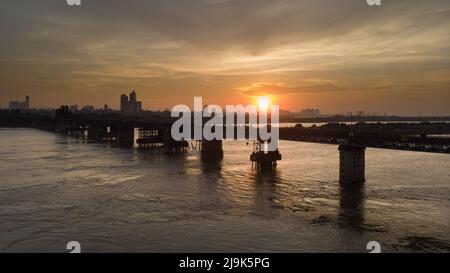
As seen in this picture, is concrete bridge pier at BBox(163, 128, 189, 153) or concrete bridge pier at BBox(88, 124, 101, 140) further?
concrete bridge pier at BBox(88, 124, 101, 140)

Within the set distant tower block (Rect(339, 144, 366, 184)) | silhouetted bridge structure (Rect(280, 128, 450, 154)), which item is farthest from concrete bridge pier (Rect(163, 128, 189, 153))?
distant tower block (Rect(339, 144, 366, 184))

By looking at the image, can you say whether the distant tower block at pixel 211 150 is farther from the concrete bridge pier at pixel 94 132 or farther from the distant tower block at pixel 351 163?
the concrete bridge pier at pixel 94 132

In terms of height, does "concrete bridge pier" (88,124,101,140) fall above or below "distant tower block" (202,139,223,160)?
above

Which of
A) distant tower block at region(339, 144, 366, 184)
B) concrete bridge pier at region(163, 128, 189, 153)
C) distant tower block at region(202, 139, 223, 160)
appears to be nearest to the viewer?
distant tower block at region(339, 144, 366, 184)

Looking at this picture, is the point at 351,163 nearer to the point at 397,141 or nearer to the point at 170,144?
the point at 397,141

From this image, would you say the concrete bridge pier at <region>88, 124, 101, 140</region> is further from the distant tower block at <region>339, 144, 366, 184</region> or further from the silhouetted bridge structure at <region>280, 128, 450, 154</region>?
the distant tower block at <region>339, 144, 366, 184</region>

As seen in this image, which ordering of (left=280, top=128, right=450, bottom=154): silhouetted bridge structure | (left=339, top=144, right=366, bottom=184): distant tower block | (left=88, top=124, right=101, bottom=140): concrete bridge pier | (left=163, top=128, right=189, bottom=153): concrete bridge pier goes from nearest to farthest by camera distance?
(left=280, top=128, right=450, bottom=154): silhouetted bridge structure
(left=339, top=144, right=366, bottom=184): distant tower block
(left=163, top=128, right=189, bottom=153): concrete bridge pier
(left=88, top=124, right=101, bottom=140): concrete bridge pier

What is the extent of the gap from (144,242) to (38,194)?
87.9 feet

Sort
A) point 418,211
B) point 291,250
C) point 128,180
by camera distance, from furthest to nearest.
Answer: point 128,180 < point 418,211 < point 291,250

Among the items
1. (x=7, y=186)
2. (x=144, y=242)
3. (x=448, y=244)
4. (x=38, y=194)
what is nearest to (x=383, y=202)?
(x=448, y=244)

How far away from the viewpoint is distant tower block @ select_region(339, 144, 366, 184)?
191ft

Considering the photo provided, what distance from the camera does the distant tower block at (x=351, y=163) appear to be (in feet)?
191
